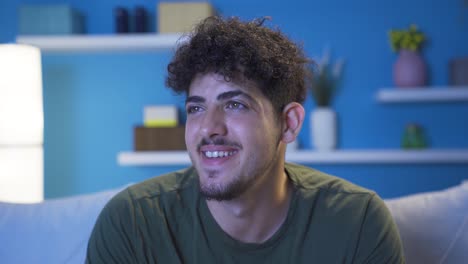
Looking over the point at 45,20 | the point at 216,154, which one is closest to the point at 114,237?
the point at 216,154

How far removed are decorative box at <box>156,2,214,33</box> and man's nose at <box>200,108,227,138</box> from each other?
5.36 ft

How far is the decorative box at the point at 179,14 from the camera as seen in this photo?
2.77 metres

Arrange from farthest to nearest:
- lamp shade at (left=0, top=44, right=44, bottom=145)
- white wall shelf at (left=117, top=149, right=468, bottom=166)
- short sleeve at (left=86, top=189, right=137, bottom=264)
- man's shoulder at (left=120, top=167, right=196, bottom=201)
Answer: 1. white wall shelf at (left=117, top=149, right=468, bottom=166)
2. lamp shade at (left=0, top=44, right=44, bottom=145)
3. man's shoulder at (left=120, top=167, right=196, bottom=201)
4. short sleeve at (left=86, top=189, right=137, bottom=264)

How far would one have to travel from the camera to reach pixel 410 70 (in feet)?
9.09

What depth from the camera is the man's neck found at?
1260mm

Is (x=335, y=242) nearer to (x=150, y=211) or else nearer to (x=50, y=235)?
(x=150, y=211)

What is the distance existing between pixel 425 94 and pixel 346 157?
0.56 m

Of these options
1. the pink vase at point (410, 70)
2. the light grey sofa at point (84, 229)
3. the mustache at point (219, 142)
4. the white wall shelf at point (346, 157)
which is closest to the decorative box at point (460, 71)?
the pink vase at point (410, 70)

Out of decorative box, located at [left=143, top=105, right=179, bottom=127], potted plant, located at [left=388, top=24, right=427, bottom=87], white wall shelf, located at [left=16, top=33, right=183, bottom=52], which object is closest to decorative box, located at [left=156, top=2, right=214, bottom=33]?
white wall shelf, located at [left=16, top=33, right=183, bottom=52]

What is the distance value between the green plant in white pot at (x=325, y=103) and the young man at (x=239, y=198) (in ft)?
5.01

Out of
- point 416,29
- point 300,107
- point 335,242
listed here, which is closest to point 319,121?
point 416,29

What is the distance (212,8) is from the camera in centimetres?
292

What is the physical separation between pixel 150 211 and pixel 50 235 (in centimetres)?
30

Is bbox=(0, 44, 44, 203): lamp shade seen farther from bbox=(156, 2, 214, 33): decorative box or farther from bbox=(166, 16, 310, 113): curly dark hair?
bbox=(166, 16, 310, 113): curly dark hair
